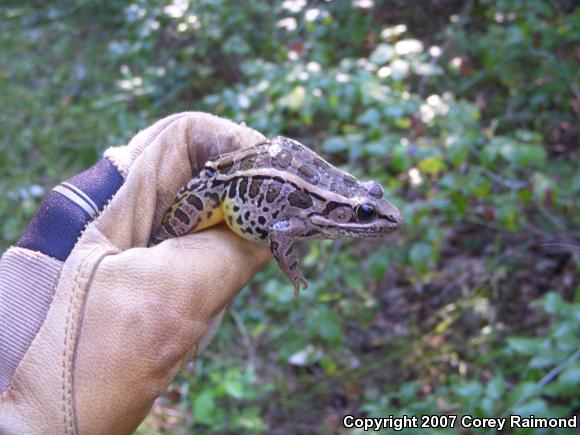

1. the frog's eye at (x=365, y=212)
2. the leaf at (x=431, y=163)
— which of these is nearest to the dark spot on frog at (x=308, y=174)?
the frog's eye at (x=365, y=212)

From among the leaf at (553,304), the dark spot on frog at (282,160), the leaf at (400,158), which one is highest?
the dark spot on frog at (282,160)

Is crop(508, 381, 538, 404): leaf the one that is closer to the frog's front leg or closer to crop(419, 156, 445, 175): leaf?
the frog's front leg

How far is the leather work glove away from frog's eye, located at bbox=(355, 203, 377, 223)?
589mm

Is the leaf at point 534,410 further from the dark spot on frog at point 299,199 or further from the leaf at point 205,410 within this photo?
the leaf at point 205,410

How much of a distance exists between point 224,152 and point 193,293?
79cm

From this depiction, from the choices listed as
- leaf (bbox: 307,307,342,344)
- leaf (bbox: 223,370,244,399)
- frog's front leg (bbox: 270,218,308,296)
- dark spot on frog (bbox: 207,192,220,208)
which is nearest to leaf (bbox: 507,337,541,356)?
leaf (bbox: 307,307,342,344)

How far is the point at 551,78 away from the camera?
17.2 feet

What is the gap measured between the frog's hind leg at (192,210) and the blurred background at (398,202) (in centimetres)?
136

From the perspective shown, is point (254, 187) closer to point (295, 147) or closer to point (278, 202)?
point (278, 202)

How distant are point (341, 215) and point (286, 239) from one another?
0.30m

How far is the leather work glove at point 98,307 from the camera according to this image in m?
2.25

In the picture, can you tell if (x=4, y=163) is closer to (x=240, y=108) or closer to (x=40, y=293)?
(x=240, y=108)

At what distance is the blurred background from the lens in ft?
13.2

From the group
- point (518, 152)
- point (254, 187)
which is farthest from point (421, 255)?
point (254, 187)
